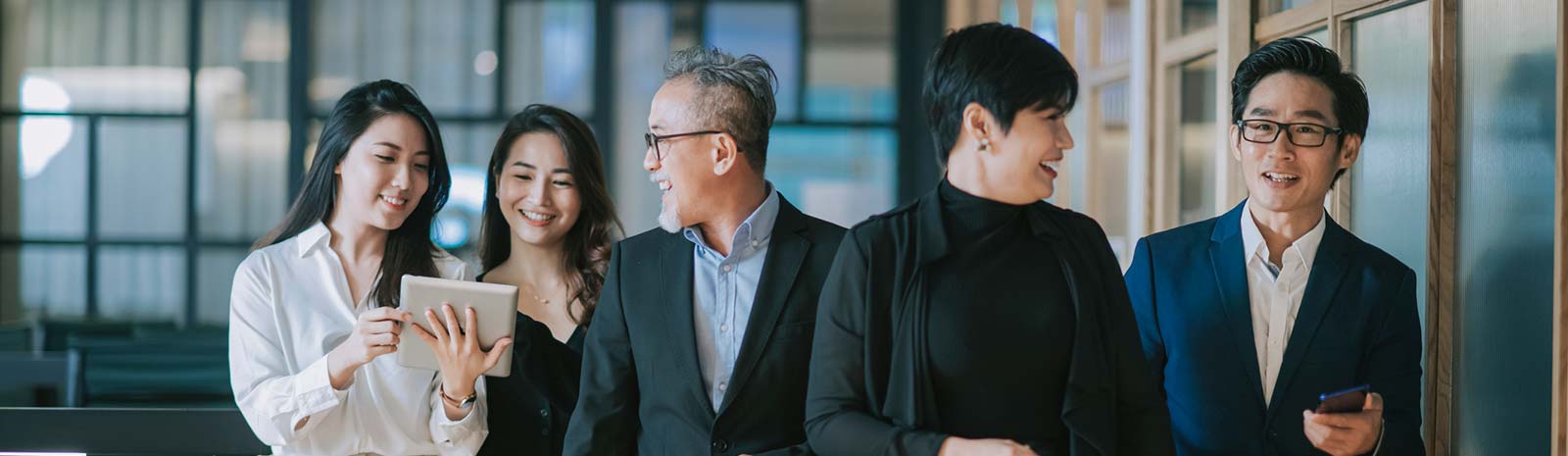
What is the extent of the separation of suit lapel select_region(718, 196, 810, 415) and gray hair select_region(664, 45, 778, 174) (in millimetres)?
120

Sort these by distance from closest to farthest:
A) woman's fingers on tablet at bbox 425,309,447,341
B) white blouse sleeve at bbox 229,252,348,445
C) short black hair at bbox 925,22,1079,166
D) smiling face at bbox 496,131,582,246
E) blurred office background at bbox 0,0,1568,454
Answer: short black hair at bbox 925,22,1079,166 < woman's fingers on tablet at bbox 425,309,447,341 < white blouse sleeve at bbox 229,252,348,445 < smiling face at bbox 496,131,582,246 < blurred office background at bbox 0,0,1568,454

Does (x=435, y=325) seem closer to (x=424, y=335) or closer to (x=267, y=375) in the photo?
(x=424, y=335)

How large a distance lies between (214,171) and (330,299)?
20.2 feet

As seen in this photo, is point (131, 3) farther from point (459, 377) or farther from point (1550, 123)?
point (1550, 123)

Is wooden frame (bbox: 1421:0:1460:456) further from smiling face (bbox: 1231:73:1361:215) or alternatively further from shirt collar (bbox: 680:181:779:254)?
shirt collar (bbox: 680:181:779:254)

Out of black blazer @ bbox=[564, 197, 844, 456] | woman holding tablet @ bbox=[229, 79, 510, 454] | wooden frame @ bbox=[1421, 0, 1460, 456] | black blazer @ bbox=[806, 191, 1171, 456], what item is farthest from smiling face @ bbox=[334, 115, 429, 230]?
wooden frame @ bbox=[1421, 0, 1460, 456]

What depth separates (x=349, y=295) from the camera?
249cm

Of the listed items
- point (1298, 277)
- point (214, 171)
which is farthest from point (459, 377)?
point (214, 171)

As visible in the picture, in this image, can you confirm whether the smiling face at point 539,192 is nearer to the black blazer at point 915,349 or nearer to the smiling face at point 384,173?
the smiling face at point 384,173

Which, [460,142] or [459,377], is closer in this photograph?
[459,377]

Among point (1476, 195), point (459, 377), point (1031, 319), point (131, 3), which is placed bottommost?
point (459, 377)

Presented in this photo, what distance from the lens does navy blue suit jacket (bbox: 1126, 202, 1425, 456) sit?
6.56 ft

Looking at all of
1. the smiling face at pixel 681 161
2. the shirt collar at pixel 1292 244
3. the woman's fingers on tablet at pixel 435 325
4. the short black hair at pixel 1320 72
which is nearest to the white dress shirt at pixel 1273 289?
the shirt collar at pixel 1292 244

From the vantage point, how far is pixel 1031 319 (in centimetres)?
158
